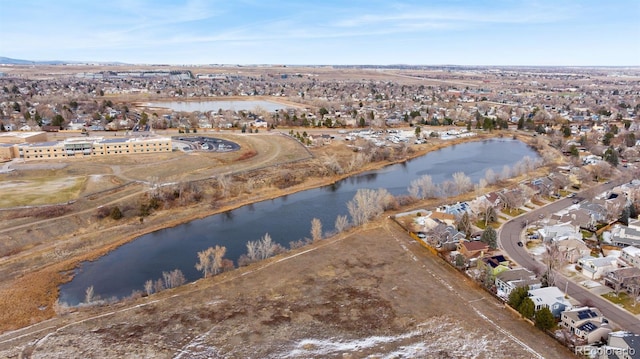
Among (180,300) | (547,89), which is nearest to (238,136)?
(180,300)

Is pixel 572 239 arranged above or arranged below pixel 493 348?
above

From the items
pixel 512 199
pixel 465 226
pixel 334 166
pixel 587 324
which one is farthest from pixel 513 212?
pixel 334 166

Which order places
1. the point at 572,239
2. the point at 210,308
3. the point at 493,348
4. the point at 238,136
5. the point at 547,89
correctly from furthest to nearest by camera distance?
the point at 547,89 < the point at 238,136 < the point at 572,239 < the point at 210,308 < the point at 493,348

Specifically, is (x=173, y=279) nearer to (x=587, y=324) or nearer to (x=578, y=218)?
(x=587, y=324)

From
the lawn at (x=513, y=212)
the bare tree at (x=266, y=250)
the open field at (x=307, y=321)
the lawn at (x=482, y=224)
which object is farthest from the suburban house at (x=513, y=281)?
the bare tree at (x=266, y=250)

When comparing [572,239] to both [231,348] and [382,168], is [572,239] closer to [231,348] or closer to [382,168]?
[231,348]

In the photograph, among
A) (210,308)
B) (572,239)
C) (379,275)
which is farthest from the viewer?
(572,239)
